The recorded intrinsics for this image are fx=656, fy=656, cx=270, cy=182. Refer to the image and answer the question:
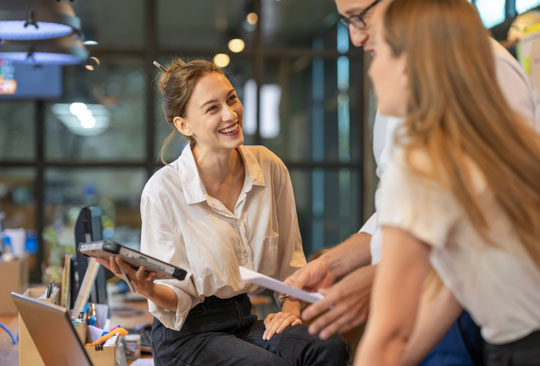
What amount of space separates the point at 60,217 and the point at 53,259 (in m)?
2.51

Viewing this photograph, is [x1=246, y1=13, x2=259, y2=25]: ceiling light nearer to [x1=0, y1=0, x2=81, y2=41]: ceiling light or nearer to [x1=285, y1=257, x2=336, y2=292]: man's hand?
[x1=0, y1=0, x2=81, y2=41]: ceiling light

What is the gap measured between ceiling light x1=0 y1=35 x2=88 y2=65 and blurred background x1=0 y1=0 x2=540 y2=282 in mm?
3048

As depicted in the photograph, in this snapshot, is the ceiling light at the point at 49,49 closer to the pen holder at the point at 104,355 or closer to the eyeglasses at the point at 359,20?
the pen holder at the point at 104,355

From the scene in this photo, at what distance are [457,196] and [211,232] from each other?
1.41 meters

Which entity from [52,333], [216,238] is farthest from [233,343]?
[52,333]

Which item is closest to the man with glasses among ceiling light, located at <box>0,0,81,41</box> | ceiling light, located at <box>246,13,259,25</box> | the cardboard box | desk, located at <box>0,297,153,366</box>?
desk, located at <box>0,297,153,366</box>

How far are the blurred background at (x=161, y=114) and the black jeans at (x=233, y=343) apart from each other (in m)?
4.23

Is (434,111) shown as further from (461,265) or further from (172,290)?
(172,290)

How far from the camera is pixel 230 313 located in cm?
236

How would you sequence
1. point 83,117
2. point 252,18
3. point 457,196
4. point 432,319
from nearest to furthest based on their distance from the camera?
point 457,196
point 432,319
point 83,117
point 252,18

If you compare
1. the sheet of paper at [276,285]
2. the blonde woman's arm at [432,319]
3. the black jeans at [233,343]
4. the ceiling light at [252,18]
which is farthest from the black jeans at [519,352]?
the ceiling light at [252,18]

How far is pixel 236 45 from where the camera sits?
6.71m

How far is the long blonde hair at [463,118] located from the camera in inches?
44.3

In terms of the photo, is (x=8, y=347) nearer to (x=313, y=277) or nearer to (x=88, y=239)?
(x=88, y=239)
